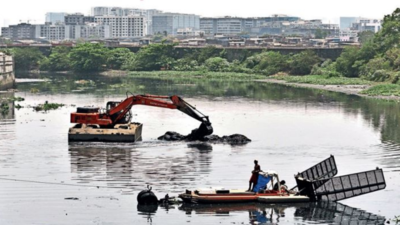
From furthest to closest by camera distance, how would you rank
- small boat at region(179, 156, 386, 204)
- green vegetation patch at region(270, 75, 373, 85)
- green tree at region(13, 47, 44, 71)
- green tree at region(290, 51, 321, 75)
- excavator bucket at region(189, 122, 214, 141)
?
green tree at region(13, 47, 44, 71), green tree at region(290, 51, 321, 75), green vegetation patch at region(270, 75, 373, 85), excavator bucket at region(189, 122, 214, 141), small boat at region(179, 156, 386, 204)

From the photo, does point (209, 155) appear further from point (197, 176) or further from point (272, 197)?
point (272, 197)

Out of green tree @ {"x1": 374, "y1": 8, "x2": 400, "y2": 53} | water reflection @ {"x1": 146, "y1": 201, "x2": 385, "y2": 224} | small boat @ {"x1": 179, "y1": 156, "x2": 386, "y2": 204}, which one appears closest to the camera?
water reflection @ {"x1": 146, "y1": 201, "x2": 385, "y2": 224}

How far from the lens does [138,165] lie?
5622 cm

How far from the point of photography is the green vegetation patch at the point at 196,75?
157625mm

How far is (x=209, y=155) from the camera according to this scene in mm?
61219

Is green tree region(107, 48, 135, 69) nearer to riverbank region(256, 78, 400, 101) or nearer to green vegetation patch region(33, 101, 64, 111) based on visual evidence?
riverbank region(256, 78, 400, 101)

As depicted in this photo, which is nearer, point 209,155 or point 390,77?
point 209,155

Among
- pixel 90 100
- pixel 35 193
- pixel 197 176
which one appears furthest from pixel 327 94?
pixel 35 193

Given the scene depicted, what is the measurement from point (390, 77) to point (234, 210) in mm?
88166

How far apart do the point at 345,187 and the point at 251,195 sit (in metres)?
4.30

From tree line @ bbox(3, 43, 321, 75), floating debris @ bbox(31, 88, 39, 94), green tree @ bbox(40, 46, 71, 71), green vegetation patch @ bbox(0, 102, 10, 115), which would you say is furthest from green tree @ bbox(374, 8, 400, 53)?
green vegetation patch @ bbox(0, 102, 10, 115)

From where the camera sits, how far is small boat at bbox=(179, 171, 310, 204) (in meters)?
43.6

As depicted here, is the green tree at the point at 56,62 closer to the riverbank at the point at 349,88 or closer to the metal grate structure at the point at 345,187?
the riverbank at the point at 349,88

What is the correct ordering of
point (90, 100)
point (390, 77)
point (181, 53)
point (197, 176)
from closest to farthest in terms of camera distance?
point (197, 176) → point (90, 100) → point (390, 77) → point (181, 53)
